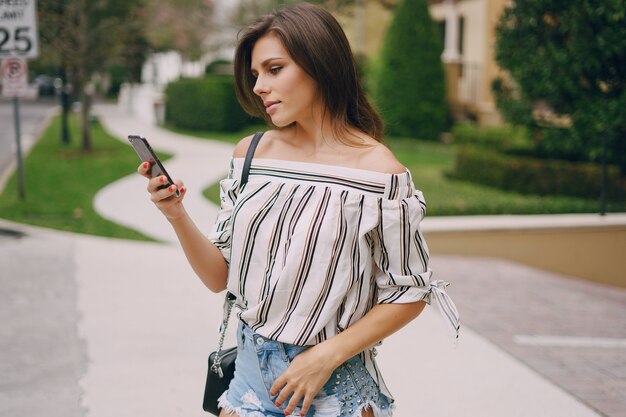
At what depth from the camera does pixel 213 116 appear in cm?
2436

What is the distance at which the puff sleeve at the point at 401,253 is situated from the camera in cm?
188

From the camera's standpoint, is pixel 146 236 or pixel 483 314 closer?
pixel 483 314

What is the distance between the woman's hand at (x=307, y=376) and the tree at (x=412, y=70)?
655 inches

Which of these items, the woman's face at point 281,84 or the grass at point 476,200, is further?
the grass at point 476,200

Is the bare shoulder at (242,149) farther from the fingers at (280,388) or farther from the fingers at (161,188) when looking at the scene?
the fingers at (280,388)

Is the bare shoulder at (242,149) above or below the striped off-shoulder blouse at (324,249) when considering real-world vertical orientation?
above

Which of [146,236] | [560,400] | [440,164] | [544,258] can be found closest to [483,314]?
[560,400]

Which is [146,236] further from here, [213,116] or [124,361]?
[213,116]

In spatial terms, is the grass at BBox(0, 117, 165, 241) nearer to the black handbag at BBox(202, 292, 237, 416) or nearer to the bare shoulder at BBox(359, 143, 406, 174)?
the black handbag at BBox(202, 292, 237, 416)

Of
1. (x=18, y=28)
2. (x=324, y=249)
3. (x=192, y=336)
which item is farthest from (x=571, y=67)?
(x=324, y=249)

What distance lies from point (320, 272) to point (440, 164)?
13.6m

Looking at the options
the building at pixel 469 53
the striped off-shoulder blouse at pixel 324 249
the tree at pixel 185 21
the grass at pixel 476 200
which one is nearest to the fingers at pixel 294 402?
the striped off-shoulder blouse at pixel 324 249

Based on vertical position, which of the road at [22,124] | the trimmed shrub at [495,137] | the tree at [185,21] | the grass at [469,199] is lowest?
the road at [22,124]

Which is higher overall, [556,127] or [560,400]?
[556,127]
